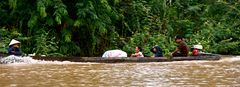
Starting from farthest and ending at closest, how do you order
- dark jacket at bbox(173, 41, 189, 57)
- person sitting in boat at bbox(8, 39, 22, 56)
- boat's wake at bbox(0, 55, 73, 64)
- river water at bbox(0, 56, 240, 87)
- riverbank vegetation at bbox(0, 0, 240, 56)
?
1. riverbank vegetation at bbox(0, 0, 240, 56)
2. dark jacket at bbox(173, 41, 189, 57)
3. person sitting in boat at bbox(8, 39, 22, 56)
4. boat's wake at bbox(0, 55, 73, 64)
5. river water at bbox(0, 56, 240, 87)

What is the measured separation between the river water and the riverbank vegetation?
4261 mm

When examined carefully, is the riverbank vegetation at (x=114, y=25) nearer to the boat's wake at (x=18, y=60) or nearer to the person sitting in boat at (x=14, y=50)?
the person sitting in boat at (x=14, y=50)

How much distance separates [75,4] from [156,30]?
4.65 meters

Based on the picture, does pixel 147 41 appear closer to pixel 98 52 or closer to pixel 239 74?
pixel 98 52

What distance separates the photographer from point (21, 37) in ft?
61.6

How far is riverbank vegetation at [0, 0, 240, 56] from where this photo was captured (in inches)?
735

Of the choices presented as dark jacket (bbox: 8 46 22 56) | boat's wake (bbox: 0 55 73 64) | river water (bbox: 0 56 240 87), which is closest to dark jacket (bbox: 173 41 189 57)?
river water (bbox: 0 56 240 87)

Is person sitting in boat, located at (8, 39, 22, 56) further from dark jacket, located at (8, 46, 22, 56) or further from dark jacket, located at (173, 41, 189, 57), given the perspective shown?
dark jacket, located at (173, 41, 189, 57)

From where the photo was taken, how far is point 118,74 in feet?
38.1

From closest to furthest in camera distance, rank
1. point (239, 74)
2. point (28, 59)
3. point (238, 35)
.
→ point (239, 74) → point (28, 59) → point (238, 35)

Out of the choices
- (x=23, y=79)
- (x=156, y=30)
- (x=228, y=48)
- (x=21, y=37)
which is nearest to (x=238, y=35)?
(x=228, y=48)

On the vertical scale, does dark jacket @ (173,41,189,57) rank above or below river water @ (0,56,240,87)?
above

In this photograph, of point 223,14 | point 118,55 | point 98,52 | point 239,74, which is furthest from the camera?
point 223,14

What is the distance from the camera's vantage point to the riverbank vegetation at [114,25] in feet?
61.3
